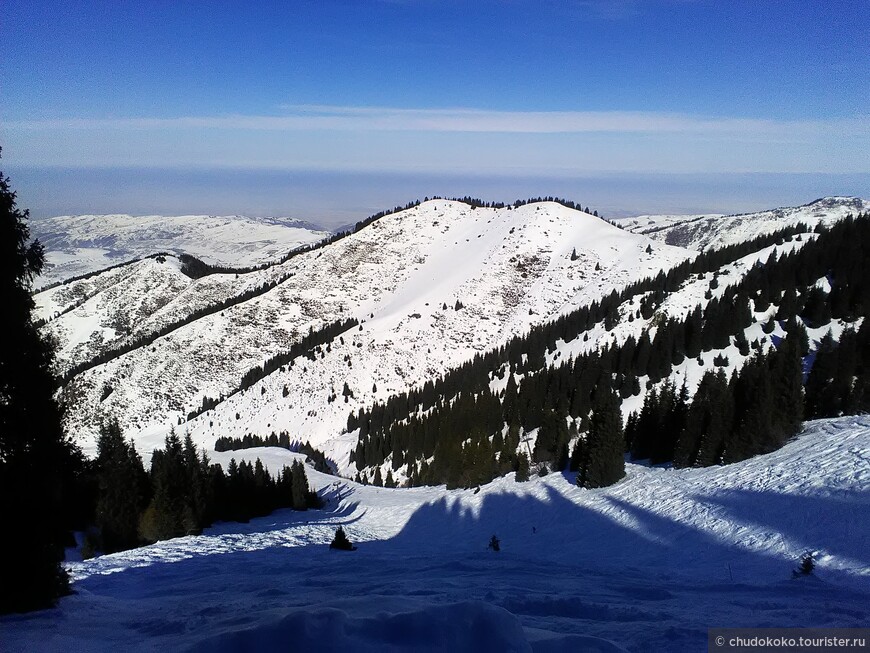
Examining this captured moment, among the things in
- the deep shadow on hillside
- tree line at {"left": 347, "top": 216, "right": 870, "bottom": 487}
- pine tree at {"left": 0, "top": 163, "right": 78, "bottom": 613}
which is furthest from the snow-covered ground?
tree line at {"left": 347, "top": 216, "right": 870, "bottom": 487}

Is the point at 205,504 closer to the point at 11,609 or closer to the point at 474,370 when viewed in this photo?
the point at 11,609

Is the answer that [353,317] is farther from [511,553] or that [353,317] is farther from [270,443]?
[511,553]

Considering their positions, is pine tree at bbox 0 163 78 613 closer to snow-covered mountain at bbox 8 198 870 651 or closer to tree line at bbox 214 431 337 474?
snow-covered mountain at bbox 8 198 870 651

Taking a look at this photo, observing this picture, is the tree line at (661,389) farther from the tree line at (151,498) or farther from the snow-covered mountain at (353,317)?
the tree line at (151,498)

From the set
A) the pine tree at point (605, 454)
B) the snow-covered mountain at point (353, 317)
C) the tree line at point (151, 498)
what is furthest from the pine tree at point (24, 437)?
the snow-covered mountain at point (353, 317)

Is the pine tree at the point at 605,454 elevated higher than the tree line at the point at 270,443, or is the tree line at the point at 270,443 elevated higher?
the pine tree at the point at 605,454

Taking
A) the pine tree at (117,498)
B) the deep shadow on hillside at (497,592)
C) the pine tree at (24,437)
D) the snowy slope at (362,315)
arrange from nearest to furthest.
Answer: the deep shadow on hillside at (497,592)
the pine tree at (24,437)
the pine tree at (117,498)
the snowy slope at (362,315)

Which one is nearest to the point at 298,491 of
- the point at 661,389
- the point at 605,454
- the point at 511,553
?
the point at 511,553
